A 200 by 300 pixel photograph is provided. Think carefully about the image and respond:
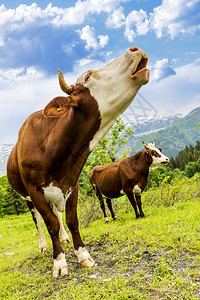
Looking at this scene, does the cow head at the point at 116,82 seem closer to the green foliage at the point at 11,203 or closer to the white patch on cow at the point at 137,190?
the white patch on cow at the point at 137,190

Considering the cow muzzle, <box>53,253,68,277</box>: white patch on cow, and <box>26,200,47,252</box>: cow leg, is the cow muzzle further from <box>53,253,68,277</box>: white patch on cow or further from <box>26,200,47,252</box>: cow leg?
<box>26,200,47,252</box>: cow leg

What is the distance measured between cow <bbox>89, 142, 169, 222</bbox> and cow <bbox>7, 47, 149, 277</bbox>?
13.0 feet

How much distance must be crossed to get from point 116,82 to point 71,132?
3.05ft

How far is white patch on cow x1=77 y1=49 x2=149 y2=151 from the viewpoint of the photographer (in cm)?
293

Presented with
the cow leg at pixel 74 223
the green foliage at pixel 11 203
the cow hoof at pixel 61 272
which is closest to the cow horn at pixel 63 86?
the cow leg at pixel 74 223

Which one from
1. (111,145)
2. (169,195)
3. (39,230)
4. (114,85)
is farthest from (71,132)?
(111,145)

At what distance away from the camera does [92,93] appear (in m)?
3.18

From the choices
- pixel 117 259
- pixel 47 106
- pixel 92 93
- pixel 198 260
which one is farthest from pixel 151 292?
pixel 47 106

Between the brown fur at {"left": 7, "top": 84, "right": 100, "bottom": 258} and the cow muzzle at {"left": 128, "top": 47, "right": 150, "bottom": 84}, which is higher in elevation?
the cow muzzle at {"left": 128, "top": 47, "right": 150, "bottom": 84}

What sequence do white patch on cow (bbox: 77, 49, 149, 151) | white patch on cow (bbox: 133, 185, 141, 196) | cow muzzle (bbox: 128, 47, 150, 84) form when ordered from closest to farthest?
cow muzzle (bbox: 128, 47, 150, 84) → white patch on cow (bbox: 77, 49, 149, 151) → white patch on cow (bbox: 133, 185, 141, 196)

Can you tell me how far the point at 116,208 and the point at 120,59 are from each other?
892cm

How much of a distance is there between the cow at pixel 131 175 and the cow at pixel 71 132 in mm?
3967

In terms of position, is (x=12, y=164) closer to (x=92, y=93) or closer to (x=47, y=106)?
(x=47, y=106)

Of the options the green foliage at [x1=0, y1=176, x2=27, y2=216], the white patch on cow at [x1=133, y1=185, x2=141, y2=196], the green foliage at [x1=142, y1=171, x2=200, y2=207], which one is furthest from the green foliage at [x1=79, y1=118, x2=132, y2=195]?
the green foliage at [x1=0, y1=176, x2=27, y2=216]
